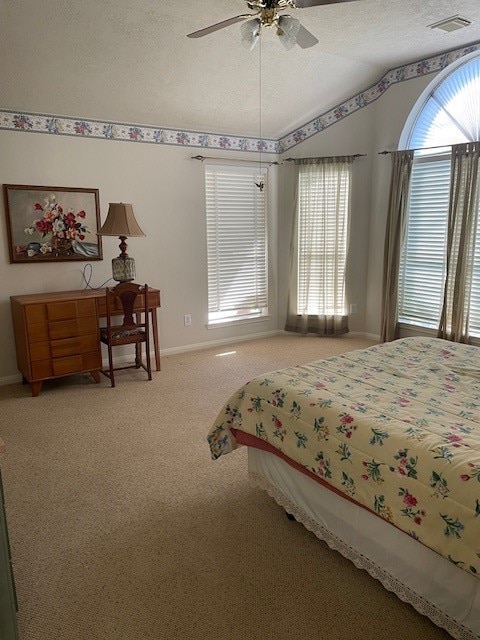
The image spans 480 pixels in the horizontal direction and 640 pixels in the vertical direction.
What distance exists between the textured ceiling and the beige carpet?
2.70 metres

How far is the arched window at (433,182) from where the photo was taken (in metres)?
4.26

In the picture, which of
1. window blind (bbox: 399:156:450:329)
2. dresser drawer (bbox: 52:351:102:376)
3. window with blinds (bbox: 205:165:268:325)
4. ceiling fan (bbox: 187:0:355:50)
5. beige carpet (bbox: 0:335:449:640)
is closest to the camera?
beige carpet (bbox: 0:335:449:640)

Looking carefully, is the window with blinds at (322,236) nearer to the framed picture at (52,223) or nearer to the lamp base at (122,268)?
the lamp base at (122,268)

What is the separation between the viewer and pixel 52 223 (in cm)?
412

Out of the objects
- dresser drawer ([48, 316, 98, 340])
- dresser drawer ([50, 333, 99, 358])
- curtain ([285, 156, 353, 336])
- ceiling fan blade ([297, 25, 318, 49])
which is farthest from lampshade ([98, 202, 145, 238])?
curtain ([285, 156, 353, 336])

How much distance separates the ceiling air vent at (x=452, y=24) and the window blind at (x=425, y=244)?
118cm

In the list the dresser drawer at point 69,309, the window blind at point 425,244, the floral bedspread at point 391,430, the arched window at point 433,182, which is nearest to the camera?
the floral bedspread at point 391,430

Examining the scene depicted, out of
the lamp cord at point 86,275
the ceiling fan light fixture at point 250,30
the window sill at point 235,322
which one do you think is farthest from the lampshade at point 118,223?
the ceiling fan light fixture at point 250,30

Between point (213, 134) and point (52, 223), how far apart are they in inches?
79.6

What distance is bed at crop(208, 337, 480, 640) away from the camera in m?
1.42

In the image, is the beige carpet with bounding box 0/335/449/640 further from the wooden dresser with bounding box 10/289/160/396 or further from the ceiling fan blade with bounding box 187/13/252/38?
the ceiling fan blade with bounding box 187/13/252/38

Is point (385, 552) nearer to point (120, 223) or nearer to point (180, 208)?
point (120, 223)

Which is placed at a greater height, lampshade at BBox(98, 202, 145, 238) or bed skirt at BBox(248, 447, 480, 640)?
lampshade at BBox(98, 202, 145, 238)

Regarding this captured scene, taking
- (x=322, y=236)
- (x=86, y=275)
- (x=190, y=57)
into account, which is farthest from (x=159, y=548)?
(x=322, y=236)
